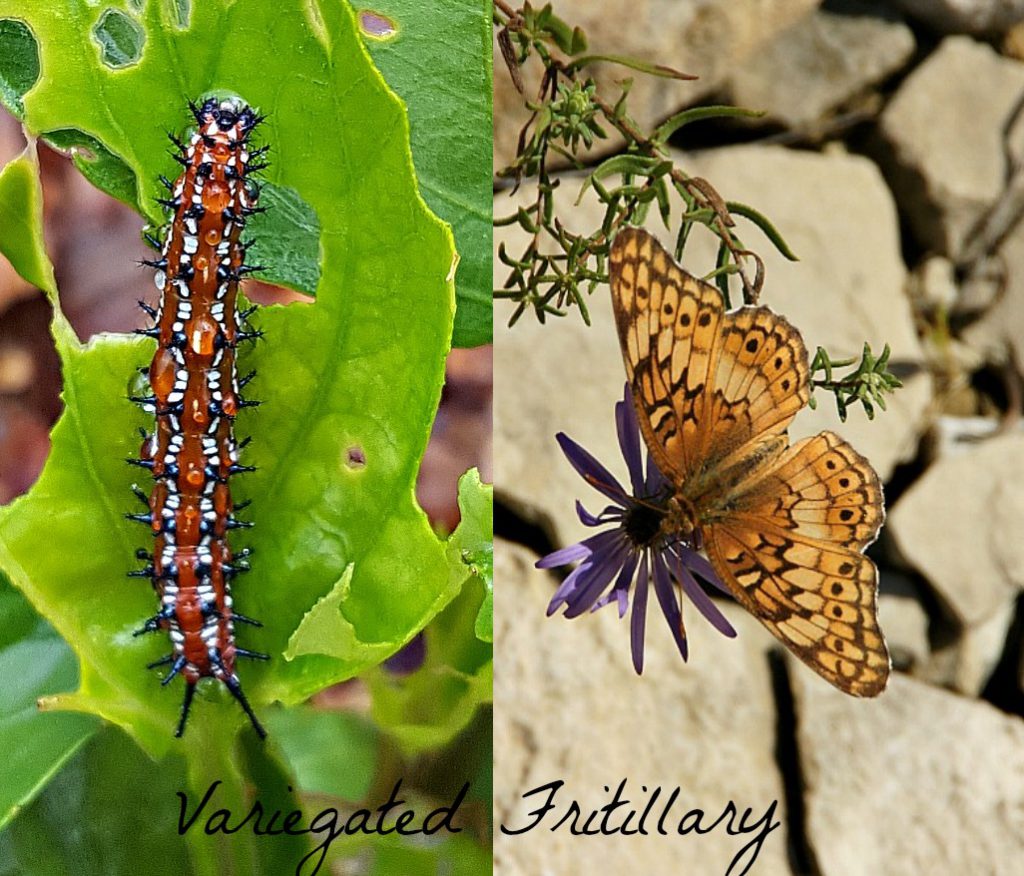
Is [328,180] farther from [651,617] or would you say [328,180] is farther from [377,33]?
[651,617]

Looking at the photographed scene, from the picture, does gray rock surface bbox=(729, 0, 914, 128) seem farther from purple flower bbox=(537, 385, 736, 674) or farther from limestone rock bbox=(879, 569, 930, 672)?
purple flower bbox=(537, 385, 736, 674)

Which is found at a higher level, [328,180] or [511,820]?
[328,180]

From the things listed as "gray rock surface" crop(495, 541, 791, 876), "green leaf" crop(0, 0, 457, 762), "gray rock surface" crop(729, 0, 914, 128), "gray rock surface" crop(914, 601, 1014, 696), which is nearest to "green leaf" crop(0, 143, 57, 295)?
"green leaf" crop(0, 0, 457, 762)

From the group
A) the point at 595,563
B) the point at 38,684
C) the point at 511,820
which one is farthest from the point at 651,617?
the point at 38,684

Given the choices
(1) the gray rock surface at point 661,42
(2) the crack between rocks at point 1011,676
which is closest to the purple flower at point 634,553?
(1) the gray rock surface at point 661,42

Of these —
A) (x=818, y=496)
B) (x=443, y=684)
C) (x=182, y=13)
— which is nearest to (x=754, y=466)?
(x=818, y=496)
